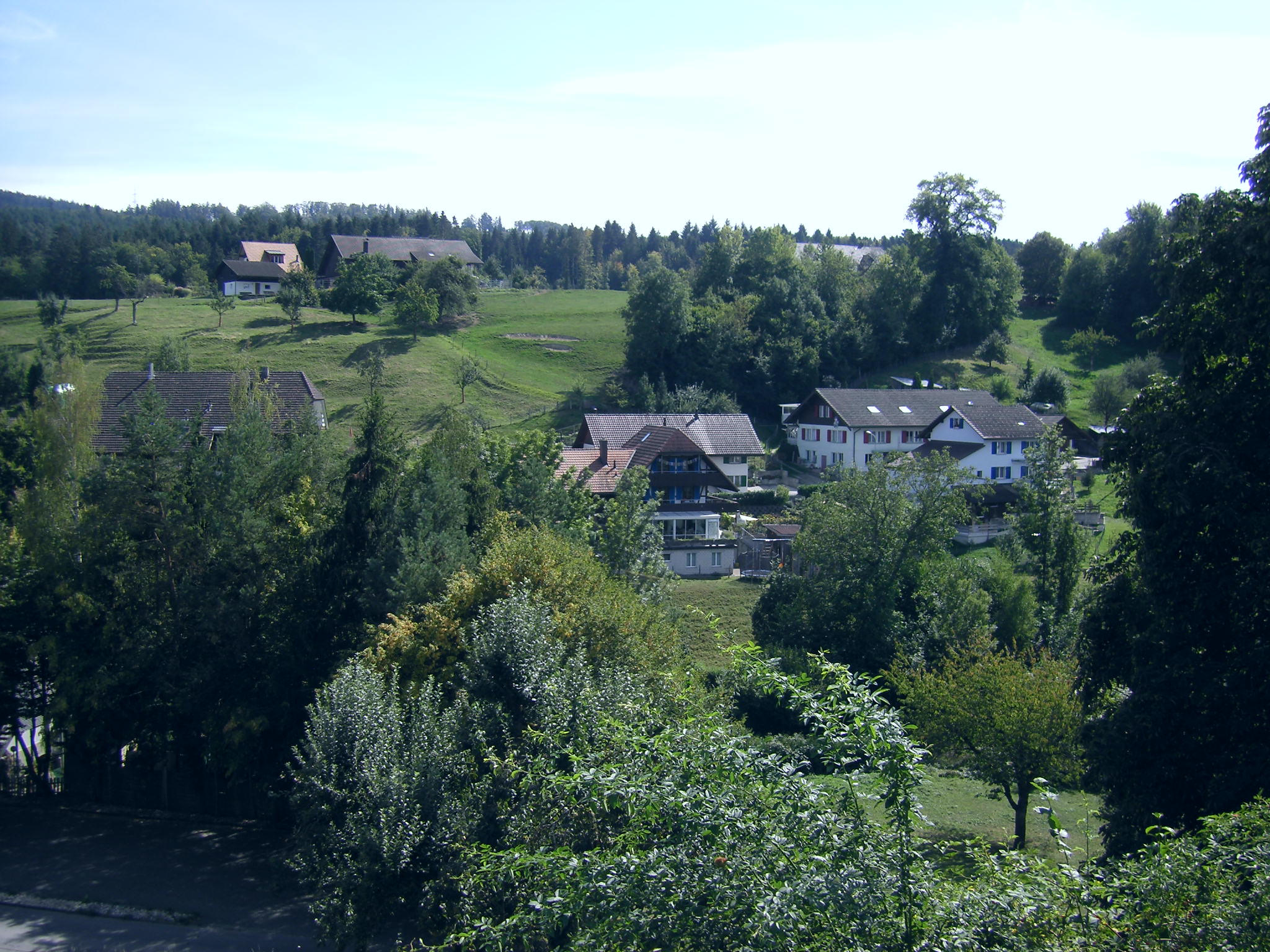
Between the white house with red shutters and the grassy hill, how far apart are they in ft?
54.4

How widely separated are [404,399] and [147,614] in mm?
39855

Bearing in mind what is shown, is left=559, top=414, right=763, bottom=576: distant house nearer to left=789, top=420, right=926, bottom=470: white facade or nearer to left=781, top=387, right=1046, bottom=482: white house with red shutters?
left=789, top=420, right=926, bottom=470: white facade

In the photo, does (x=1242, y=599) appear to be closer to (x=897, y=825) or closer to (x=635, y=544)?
(x=897, y=825)

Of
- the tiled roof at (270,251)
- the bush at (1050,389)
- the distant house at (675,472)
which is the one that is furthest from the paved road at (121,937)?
the tiled roof at (270,251)

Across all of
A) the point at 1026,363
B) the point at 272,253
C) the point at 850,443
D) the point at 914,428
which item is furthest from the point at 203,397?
the point at 272,253

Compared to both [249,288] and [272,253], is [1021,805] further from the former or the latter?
[272,253]

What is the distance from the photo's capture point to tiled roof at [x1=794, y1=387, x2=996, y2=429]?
57.8 metres

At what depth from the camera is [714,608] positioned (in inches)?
1462

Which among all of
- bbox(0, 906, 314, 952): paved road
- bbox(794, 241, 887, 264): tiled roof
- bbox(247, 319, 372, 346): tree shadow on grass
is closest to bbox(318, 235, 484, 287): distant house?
bbox(247, 319, 372, 346): tree shadow on grass

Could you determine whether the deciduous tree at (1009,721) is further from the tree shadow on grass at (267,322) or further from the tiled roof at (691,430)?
the tree shadow on grass at (267,322)

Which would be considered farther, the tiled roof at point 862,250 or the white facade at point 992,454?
the tiled roof at point 862,250

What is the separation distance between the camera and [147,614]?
70.3 feet

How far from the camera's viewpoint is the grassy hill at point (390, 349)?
61844mm

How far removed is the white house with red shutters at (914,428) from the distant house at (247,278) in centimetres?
5793
